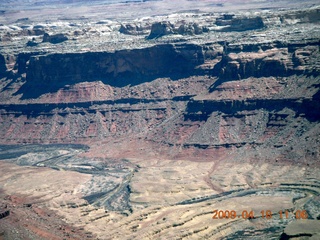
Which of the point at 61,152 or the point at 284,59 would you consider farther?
the point at 61,152

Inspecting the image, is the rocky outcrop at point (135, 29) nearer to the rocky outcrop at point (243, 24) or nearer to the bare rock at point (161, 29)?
the bare rock at point (161, 29)

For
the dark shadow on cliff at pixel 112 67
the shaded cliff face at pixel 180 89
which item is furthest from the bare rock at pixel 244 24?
the dark shadow on cliff at pixel 112 67

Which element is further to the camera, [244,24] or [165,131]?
[244,24]

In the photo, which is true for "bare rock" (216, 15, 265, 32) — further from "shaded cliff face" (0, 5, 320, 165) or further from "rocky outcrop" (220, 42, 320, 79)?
"rocky outcrop" (220, 42, 320, 79)

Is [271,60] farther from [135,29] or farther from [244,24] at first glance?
[135,29]

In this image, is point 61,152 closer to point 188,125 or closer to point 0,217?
point 188,125

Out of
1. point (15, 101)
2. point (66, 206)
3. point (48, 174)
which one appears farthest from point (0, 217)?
point (15, 101)

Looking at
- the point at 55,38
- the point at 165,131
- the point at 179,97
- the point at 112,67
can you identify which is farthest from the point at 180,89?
the point at 55,38
